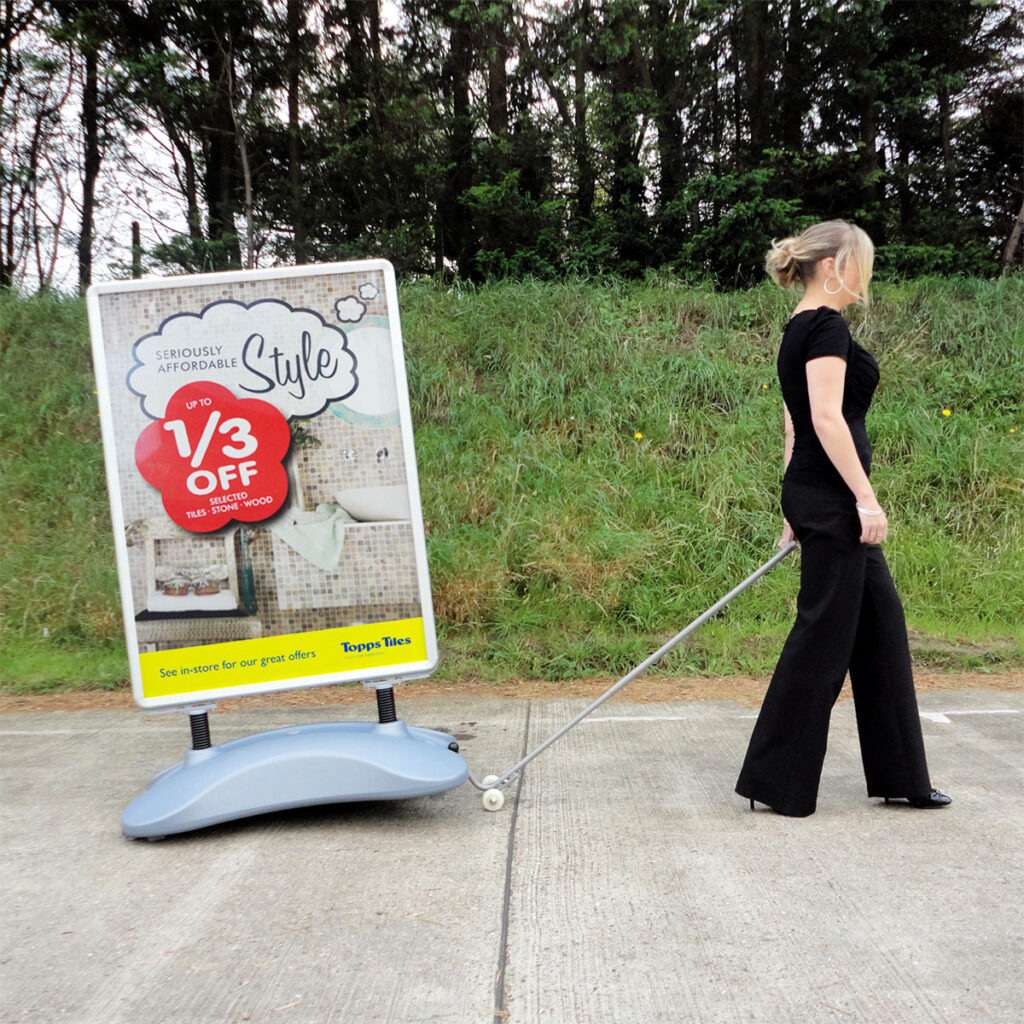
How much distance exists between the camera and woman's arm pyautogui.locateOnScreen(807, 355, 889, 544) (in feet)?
9.83

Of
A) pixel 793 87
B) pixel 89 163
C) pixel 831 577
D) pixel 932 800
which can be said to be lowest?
pixel 932 800

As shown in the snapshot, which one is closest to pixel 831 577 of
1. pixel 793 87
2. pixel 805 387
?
pixel 805 387

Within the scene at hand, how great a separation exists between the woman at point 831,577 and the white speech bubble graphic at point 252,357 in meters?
1.56

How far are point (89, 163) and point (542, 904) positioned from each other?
1873cm

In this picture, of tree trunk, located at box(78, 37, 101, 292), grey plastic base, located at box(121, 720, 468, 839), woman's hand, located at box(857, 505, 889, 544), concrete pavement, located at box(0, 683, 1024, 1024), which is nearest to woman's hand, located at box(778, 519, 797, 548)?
woman's hand, located at box(857, 505, 889, 544)

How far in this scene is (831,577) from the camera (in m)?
3.11

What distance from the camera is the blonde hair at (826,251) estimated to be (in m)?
3.09

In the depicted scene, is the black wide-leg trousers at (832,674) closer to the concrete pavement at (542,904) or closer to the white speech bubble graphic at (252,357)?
the concrete pavement at (542,904)

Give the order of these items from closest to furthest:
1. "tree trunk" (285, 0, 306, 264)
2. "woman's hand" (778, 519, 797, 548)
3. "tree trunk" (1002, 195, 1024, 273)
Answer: "woman's hand" (778, 519, 797, 548)
"tree trunk" (1002, 195, 1024, 273)
"tree trunk" (285, 0, 306, 264)

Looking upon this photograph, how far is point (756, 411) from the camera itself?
8383 millimetres

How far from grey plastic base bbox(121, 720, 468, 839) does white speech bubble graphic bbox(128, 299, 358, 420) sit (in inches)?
46.7

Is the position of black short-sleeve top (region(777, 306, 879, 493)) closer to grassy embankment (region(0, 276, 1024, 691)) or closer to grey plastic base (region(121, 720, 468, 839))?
grey plastic base (region(121, 720, 468, 839))

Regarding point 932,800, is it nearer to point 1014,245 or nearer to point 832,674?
point 832,674

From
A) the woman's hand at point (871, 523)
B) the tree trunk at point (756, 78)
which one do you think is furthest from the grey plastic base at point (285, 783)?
the tree trunk at point (756, 78)
